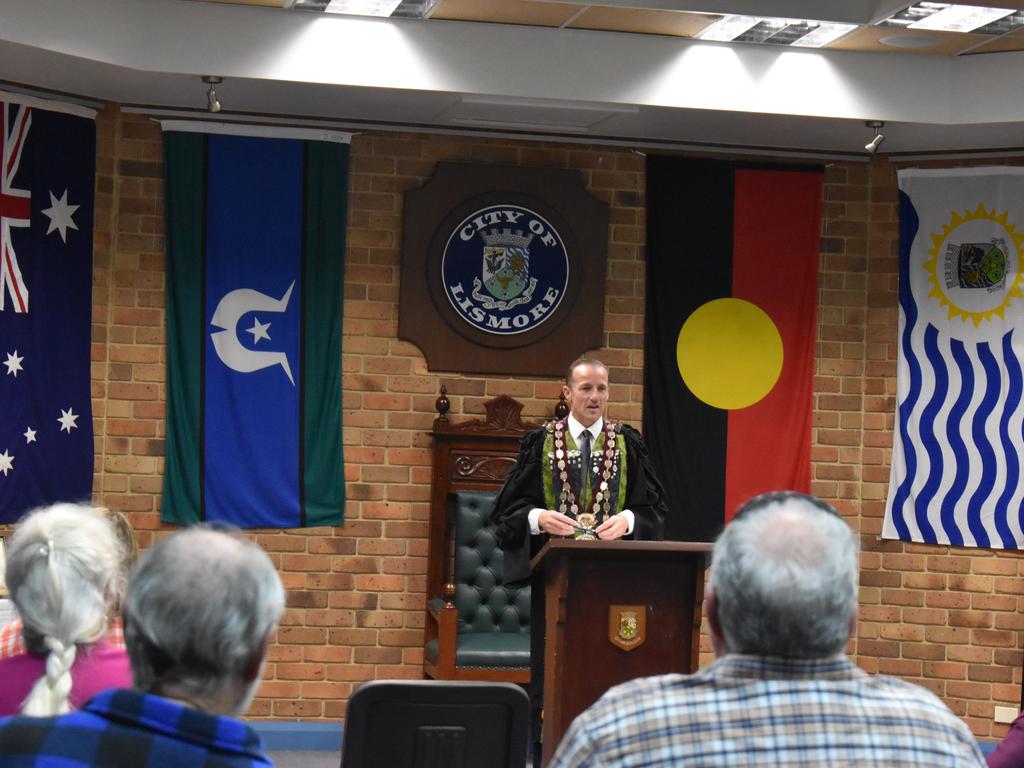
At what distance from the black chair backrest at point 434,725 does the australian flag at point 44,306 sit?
374cm

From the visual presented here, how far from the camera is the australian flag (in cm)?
618

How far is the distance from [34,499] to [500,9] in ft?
9.48

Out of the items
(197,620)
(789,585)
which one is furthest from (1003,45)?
(197,620)

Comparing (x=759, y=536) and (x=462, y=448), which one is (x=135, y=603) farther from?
(x=462, y=448)

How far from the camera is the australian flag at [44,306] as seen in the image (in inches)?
243


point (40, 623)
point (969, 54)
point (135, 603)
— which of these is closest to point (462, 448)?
point (969, 54)

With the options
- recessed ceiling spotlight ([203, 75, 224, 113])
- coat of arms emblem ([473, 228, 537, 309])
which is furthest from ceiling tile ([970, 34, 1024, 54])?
recessed ceiling spotlight ([203, 75, 224, 113])

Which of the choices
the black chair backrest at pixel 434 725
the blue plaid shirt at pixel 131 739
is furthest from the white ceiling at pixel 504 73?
the blue plaid shirt at pixel 131 739

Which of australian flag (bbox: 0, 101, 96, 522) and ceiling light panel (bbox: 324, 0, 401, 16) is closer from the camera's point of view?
ceiling light panel (bbox: 324, 0, 401, 16)

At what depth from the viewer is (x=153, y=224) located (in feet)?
21.8

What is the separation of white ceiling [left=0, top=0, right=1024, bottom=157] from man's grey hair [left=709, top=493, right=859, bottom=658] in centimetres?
398

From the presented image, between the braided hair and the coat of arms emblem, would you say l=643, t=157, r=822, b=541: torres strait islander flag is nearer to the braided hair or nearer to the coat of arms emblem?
the coat of arms emblem

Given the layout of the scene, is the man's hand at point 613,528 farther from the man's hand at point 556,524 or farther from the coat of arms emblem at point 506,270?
the coat of arms emblem at point 506,270

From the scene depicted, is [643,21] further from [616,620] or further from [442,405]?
[616,620]
